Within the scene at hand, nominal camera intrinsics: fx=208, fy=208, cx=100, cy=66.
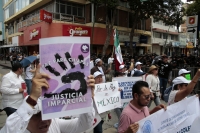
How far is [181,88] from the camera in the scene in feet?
11.8

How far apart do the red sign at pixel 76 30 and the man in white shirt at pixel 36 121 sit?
2039 cm

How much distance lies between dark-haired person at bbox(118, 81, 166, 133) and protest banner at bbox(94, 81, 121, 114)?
159 cm

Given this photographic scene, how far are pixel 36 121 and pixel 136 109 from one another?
1.33 meters

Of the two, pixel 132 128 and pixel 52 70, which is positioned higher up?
pixel 52 70

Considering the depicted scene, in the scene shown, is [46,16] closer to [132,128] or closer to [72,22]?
[72,22]

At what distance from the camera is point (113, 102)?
4.57 m

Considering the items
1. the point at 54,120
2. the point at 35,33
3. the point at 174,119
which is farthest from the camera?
the point at 35,33

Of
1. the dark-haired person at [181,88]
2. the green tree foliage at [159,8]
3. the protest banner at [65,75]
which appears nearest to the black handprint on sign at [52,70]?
the protest banner at [65,75]

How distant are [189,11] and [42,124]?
19398 mm

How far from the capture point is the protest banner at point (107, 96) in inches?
170

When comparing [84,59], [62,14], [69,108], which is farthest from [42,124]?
[62,14]

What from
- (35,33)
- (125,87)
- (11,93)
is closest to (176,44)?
(35,33)

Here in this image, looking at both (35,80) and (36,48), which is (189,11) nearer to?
(35,80)

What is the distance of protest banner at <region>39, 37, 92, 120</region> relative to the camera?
1.69 meters
